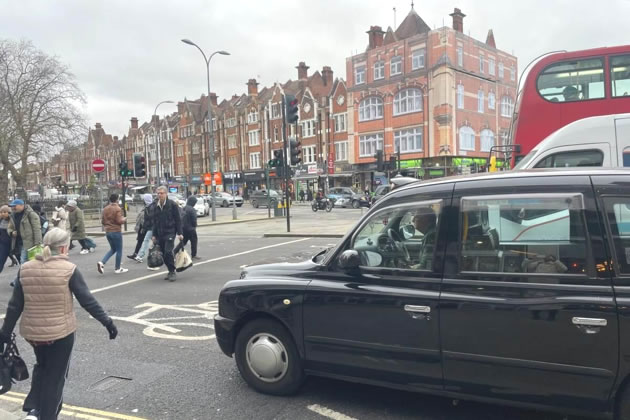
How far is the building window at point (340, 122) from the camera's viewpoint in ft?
168

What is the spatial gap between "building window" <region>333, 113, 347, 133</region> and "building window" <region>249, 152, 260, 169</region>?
54.5ft

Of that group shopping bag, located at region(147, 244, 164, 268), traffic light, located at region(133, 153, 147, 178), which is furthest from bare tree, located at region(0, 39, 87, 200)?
shopping bag, located at region(147, 244, 164, 268)

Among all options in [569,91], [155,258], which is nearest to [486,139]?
[569,91]

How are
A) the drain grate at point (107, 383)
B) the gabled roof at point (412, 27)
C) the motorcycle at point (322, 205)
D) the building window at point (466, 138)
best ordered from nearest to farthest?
the drain grate at point (107, 383) < the motorcycle at point (322, 205) < the building window at point (466, 138) < the gabled roof at point (412, 27)

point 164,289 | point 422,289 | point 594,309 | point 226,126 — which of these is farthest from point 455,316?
point 226,126

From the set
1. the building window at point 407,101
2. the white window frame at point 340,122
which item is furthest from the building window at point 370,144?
the white window frame at point 340,122

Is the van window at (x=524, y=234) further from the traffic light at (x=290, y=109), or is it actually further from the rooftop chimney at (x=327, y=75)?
the rooftop chimney at (x=327, y=75)

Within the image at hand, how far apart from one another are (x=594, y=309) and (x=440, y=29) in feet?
135

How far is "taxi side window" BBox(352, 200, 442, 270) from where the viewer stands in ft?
10.9

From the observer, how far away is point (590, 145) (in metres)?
7.11

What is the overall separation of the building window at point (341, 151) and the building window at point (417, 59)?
11.9 meters

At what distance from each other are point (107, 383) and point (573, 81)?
29.9ft

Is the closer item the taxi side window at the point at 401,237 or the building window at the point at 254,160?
the taxi side window at the point at 401,237

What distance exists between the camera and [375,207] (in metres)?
3.61
